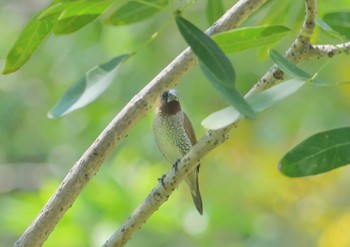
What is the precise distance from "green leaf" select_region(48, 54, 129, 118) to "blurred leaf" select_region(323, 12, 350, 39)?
2.26 ft

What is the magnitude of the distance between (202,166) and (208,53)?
173 inches

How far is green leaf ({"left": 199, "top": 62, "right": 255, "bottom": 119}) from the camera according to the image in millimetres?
1854

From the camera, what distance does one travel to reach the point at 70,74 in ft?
21.6

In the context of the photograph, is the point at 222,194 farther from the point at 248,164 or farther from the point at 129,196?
the point at 129,196

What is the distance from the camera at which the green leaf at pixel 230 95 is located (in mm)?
1854

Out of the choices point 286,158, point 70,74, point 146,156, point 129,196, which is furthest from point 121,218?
point 286,158

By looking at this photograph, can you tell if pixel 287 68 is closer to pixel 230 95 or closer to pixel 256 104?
pixel 256 104

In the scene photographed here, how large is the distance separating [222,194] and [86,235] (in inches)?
54.5

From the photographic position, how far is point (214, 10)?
9.40 ft

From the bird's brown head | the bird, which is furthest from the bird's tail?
the bird's brown head

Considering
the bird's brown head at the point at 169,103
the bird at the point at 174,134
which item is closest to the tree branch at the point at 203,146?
the bird at the point at 174,134

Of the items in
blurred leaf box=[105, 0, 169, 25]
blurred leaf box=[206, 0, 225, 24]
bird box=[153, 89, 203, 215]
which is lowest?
bird box=[153, 89, 203, 215]

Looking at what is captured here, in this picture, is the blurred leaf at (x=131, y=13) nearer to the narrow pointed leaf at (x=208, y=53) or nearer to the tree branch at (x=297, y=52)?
the tree branch at (x=297, y=52)

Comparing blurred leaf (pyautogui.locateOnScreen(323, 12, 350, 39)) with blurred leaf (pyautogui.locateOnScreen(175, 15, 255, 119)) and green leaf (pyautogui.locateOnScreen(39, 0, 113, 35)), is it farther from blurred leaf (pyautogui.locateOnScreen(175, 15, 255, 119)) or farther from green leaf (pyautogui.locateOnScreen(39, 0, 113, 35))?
blurred leaf (pyautogui.locateOnScreen(175, 15, 255, 119))
